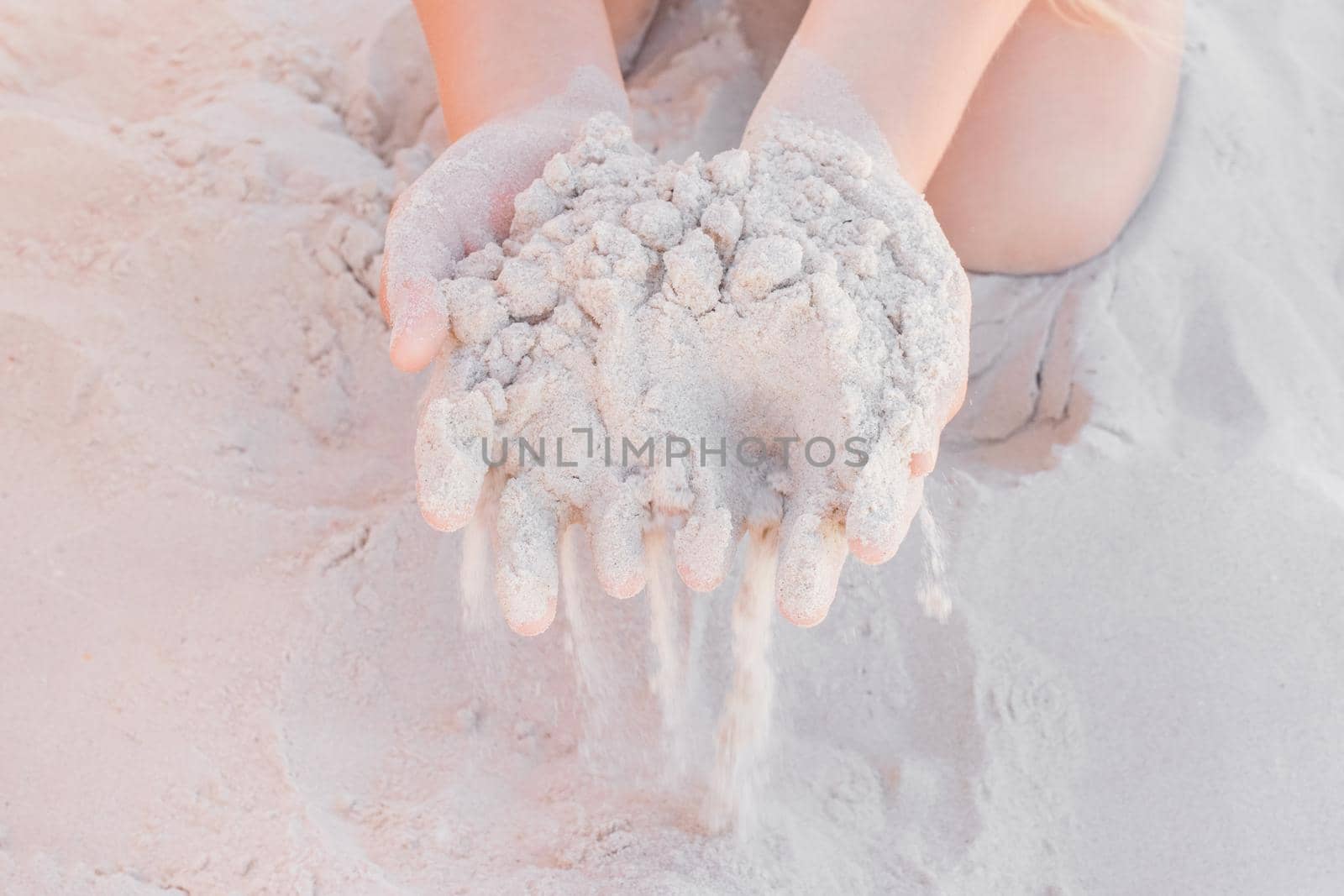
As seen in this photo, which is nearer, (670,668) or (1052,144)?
(670,668)

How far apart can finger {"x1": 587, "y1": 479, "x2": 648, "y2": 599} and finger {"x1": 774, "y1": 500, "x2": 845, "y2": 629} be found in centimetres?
13

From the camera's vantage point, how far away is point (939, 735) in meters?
1.27

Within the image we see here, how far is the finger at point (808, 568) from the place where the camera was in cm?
93

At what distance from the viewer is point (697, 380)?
1052 mm

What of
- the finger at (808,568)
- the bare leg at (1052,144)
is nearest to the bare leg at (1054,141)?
the bare leg at (1052,144)

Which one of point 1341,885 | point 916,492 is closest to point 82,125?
point 916,492

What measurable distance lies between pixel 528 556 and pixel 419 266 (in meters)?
0.30

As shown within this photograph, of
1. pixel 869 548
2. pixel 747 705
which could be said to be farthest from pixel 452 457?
pixel 747 705

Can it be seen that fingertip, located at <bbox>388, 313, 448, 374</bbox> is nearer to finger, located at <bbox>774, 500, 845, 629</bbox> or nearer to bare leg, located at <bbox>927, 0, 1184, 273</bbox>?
finger, located at <bbox>774, 500, 845, 629</bbox>

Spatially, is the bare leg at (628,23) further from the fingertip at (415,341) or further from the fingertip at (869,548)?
the fingertip at (869,548)

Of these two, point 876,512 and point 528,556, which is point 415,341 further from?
point 876,512

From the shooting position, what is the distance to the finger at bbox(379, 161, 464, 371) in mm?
1006

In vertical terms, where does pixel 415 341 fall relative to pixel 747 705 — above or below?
above

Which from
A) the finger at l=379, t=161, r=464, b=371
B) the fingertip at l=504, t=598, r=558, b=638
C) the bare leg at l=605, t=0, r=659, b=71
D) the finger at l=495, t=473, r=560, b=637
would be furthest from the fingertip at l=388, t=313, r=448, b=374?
the bare leg at l=605, t=0, r=659, b=71
